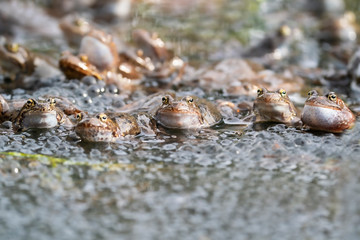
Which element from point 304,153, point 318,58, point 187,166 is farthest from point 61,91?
point 318,58

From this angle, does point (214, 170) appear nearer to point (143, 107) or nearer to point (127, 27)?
point (143, 107)

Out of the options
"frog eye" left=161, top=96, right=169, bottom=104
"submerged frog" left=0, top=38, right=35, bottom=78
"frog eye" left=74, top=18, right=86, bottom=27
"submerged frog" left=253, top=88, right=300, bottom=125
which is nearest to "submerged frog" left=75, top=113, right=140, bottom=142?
"frog eye" left=161, top=96, right=169, bottom=104

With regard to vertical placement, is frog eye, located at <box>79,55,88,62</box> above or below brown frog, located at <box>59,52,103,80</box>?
above

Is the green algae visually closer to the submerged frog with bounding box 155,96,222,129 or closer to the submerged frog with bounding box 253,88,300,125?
the submerged frog with bounding box 155,96,222,129

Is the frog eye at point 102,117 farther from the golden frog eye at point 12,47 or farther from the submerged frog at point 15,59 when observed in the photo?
the golden frog eye at point 12,47

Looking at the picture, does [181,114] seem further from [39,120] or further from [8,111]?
[8,111]
